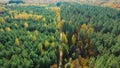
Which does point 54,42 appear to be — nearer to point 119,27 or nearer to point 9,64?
point 9,64

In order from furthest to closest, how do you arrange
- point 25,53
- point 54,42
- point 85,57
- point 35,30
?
point 35,30 → point 54,42 → point 85,57 → point 25,53

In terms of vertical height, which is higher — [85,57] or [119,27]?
[119,27]

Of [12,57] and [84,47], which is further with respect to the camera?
[84,47]

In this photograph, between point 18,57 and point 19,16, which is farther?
point 19,16

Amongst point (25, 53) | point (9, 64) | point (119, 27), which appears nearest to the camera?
point (9, 64)

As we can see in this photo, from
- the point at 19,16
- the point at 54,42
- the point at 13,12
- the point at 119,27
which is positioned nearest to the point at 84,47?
the point at 54,42

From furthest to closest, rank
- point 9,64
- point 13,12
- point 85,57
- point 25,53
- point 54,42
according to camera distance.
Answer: point 13,12 → point 54,42 → point 85,57 → point 25,53 → point 9,64

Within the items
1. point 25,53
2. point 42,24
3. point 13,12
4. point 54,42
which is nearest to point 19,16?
point 13,12

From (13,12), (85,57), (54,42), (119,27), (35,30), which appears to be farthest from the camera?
(13,12)

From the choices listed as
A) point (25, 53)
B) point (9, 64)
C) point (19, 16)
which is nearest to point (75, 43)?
point (25, 53)
